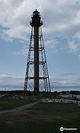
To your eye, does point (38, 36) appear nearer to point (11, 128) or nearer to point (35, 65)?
point (35, 65)

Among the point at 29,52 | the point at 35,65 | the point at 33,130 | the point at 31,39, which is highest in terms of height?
the point at 31,39

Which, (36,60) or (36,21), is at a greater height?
(36,21)

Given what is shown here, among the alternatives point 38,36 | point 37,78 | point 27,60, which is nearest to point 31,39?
point 38,36

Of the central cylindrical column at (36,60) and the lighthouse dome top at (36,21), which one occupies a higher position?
the lighthouse dome top at (36,21)

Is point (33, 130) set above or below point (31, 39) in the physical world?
below

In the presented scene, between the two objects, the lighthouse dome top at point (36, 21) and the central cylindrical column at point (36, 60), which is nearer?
the central cylindrical column at point (36, 60)

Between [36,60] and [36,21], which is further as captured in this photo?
[36,21]

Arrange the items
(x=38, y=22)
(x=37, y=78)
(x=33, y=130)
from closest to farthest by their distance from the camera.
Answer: (x=33, y=130), (x=37, y=78), (x=38, y=22)

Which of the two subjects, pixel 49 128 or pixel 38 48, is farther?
pixel 38 48

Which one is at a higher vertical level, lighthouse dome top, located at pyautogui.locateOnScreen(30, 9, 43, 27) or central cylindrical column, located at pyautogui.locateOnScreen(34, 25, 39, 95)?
lighthouse dome top, located at pyautogui.locateOnScreen(30, 9, 43, 27)

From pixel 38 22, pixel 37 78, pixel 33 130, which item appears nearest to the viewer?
pixel 33 130

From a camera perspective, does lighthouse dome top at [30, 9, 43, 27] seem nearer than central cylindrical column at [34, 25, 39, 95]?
No

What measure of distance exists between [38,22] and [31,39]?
7.21 metres

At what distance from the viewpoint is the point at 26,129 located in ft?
43.1
